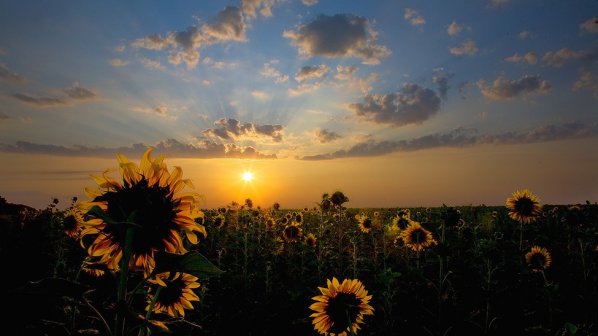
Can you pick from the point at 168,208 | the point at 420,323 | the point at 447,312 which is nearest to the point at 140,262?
the point at 168,208

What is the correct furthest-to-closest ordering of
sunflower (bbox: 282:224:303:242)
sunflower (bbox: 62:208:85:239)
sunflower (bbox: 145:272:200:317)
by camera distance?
1. sunflower (bbox: 282:224:303:242)
2. sunflower (bbox: 62:208:85:239)
3. sunflower (bbox: 145:272:200:317)

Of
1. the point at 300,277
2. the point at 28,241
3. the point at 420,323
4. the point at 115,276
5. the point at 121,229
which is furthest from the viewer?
the point at 28,241

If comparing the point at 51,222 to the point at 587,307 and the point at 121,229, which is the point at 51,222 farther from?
the point at 587,307

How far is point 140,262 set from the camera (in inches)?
68.4

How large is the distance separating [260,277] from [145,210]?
6953 millimetres

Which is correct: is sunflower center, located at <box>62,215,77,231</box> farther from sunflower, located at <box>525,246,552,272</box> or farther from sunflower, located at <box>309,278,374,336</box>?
sunflower, located at <box>525,246,552,272</box>

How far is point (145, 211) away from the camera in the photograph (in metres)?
1.69

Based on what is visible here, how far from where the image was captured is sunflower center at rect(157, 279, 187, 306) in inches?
109

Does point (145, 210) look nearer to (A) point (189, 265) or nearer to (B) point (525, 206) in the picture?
(A) point (189, 265)

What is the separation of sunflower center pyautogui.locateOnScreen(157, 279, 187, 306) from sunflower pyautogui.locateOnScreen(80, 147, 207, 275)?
1.08 m

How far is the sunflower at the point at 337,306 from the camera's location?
9.80ft

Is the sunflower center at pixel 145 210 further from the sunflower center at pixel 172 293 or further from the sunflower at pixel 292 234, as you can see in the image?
the sunflower at pixel 292 234

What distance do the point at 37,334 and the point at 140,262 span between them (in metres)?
0.59

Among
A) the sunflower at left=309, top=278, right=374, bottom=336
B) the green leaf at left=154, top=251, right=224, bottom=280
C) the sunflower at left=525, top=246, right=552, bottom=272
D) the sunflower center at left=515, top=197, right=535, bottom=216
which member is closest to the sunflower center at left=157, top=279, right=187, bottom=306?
the sunflower at left=309, top=278, right=374, bottom=336
